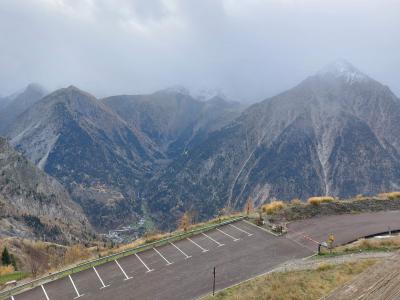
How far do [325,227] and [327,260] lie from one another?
27.4ft

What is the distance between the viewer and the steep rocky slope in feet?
409

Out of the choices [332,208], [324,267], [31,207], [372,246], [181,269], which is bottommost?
[31,207]

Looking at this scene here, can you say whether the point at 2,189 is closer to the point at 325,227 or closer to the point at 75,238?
the point at 75,238

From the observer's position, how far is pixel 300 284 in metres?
16.9

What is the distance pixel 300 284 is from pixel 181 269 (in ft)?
35.7

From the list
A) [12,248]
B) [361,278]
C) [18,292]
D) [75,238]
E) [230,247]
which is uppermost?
[361,278]

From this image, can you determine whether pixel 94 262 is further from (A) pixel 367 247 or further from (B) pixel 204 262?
(A) pixel 367 247

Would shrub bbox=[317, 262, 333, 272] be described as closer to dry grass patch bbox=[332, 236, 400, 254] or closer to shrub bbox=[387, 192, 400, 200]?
dry grass patch bbox=[332, 236, 400, 254]

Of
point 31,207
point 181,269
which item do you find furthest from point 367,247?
point 31,207

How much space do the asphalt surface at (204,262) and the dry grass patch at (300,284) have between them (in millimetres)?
2496

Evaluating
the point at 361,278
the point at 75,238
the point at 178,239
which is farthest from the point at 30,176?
the point at 361,278

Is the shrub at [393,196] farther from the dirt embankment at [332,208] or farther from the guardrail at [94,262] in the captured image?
the guardrail at [94,262]

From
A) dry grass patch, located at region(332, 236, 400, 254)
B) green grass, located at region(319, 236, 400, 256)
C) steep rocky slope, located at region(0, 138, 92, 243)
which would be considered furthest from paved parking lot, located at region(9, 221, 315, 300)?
steep rocky slope, located at region(0, 138, 92, 243)

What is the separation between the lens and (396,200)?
39.2 metres
